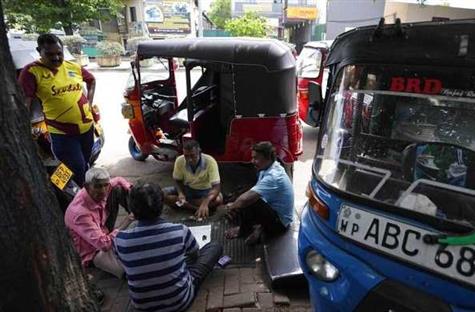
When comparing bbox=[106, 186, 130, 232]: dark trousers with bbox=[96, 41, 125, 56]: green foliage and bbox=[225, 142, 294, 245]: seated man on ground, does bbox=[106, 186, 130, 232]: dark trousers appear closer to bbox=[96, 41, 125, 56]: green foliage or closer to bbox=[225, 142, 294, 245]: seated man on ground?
bbox=[225, 142, 294, 245]: seated man on ground

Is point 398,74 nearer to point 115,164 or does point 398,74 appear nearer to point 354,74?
point 354,74

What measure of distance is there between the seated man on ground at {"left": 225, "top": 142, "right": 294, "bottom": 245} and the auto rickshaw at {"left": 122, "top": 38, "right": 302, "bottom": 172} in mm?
1052

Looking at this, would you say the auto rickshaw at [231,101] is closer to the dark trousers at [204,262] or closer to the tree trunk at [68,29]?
the dark trousers at [204,262]

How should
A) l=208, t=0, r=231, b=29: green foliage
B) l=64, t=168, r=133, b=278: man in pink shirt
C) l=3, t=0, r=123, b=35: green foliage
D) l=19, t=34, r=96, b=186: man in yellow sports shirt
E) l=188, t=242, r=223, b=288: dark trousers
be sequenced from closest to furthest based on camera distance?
l=188, t=242, r=223, b=288: dark trousers, l=64, t=168, r=133, b=278: man in pink shirt, l=19, t=34, r=96, b=186: man in yellow sports shirt, l=3, t=0, r=123, b=35: green foliage, l=208, t=0, r=231, b=29: green foliage

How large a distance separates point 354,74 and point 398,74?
0.85 ft

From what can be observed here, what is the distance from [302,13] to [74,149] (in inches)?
1521

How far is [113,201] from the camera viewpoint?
11.5 feet

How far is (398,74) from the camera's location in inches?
74.2

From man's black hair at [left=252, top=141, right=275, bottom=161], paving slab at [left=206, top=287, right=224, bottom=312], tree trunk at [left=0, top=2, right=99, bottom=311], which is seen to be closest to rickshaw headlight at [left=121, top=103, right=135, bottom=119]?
man's black hair at [left=252, top=141, right=275, bottom=161]

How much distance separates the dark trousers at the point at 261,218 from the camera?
335 centimetres

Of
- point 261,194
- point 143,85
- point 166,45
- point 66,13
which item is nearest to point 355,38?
point 261,194

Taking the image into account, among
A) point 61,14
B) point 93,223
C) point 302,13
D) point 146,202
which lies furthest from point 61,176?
point 302,13

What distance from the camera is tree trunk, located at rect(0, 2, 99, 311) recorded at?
4.83 ft

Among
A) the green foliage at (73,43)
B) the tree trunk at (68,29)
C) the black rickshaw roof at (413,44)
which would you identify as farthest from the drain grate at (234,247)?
the tree trunk at (68,29)
